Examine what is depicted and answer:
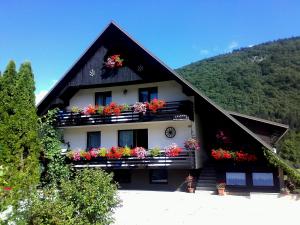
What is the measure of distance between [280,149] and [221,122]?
19.5 meters

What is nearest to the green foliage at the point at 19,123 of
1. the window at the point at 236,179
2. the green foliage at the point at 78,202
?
the green foliage at the point at 78,202

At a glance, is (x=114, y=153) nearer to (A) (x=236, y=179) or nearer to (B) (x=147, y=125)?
(B) (x=147, y=125)

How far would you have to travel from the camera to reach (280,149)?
1395 inches

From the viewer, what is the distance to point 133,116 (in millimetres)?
19078

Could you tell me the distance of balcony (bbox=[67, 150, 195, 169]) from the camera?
17672 millimetres

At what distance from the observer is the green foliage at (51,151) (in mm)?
19625

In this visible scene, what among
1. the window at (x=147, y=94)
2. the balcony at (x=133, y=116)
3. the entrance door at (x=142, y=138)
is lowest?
the entrance door at (x=142, y=138)

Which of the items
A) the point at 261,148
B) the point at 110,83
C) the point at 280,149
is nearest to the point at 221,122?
the point at 261,148

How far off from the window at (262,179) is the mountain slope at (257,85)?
25217 millimetres

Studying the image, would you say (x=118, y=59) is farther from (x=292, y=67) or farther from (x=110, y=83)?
(x=292, y=67)

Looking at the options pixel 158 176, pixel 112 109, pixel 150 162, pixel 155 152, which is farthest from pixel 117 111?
pixel 158 176

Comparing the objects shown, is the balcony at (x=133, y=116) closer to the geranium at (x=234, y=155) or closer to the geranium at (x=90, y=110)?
the geranium at (x=90, y=110)

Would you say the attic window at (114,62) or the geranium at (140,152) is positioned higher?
the attic window at (114,62)

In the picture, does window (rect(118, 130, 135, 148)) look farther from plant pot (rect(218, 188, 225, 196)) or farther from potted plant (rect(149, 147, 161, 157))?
plant pot (rect(218, 188, 225, 196))
